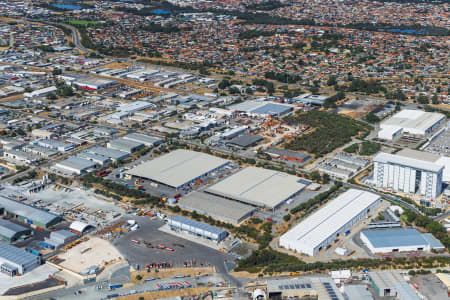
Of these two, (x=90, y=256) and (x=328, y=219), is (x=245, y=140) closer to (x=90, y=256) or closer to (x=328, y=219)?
(x=328, y=219)

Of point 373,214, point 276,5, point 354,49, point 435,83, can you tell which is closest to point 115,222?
point 373,214

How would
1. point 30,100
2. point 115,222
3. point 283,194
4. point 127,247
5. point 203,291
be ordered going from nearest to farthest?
point 203,291
point 127,247
point 115,222
point 283,194
point 30,100

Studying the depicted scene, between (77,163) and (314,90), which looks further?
(314,90)

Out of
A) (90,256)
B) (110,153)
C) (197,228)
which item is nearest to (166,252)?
(197,228)

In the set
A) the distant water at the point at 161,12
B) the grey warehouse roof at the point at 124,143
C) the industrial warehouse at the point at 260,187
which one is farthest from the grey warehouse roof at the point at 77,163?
the distant water at the point at 161,12

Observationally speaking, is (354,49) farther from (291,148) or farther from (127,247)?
(127,247)

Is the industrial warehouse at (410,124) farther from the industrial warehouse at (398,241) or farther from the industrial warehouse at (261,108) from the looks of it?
the industrial warehouse at (398,241)
